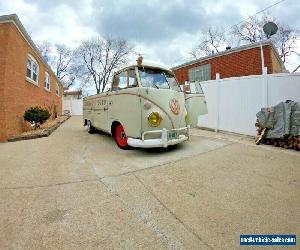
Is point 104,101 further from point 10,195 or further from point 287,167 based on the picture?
point 287,167

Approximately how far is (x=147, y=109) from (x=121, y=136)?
159 cm

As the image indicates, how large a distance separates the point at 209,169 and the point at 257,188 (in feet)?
3.82

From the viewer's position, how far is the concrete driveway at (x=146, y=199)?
2.60 m

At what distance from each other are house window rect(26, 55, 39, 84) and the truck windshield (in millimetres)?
7746

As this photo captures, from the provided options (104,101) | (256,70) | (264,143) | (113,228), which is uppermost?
(256,70)

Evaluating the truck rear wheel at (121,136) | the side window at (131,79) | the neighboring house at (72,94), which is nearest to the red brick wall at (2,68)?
the truck rear wheel at (121,136)

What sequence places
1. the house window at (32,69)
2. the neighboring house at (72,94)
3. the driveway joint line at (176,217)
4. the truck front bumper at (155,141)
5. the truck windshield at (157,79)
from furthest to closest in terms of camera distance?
the neighboring house at (72,94), the house window at (32,69), the truck windshield at (157,79), the truck front bumper at (155,141), the driveway joint line at (176,217)

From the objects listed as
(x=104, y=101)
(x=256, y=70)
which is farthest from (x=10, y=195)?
(x=256, y=70)

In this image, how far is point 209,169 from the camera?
4949mm

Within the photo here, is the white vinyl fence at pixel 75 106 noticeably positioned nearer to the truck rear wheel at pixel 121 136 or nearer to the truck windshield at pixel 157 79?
the truck rear wheel at pixel 121 136

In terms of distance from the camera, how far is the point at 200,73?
20688 mm

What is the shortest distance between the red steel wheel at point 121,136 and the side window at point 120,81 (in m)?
1.23

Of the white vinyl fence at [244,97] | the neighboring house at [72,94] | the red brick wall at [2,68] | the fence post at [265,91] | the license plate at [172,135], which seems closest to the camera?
the license plate at [172,135]

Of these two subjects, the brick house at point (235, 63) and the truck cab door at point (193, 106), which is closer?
the truck cab door at point (193, 106)
